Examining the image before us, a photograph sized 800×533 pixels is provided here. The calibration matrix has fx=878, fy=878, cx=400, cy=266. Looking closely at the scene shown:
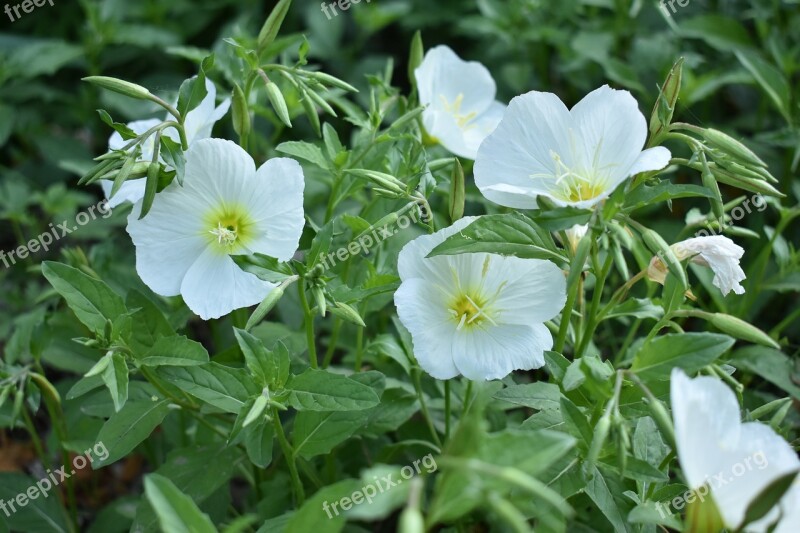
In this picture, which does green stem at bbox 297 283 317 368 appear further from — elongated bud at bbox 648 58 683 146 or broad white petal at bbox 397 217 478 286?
elongated bud at bbox 648 58 683 146

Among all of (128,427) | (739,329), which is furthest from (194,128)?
(739,329)

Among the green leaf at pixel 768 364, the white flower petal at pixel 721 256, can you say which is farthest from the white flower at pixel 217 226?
the green leaf at pixel 768 364

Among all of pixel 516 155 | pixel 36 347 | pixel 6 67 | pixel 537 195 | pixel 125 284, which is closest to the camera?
pixel 537 195

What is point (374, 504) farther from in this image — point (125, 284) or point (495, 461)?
point (125, 284)

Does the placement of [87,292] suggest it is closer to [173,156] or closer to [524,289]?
[173,156]

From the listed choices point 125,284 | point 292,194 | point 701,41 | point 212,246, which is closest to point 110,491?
point 125,284

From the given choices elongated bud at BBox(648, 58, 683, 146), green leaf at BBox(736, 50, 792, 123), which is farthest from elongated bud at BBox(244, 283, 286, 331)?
green leaf at BBox(736, 50, 792, 123)
